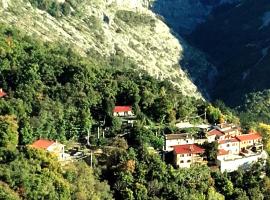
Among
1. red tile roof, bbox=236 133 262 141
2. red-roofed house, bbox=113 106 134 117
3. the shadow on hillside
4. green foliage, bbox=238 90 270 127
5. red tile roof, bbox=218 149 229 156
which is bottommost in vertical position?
red tile roof, bbox=218 149 229 156

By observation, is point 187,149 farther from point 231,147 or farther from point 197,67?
point 197,67

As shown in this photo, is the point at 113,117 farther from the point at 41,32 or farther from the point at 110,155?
the point at 41,32

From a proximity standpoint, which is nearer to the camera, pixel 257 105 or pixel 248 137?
pixel 248 137

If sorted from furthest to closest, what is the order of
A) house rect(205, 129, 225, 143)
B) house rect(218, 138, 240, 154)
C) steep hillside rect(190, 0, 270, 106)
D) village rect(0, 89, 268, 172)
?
steep hillside rect(190, 0, 270, 106), house rect(205, 129, 225, 143), house rect(218, 138, 240, 154), village rect(0, 89, 268, 172)

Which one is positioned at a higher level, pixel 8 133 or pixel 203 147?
pixel 8 133

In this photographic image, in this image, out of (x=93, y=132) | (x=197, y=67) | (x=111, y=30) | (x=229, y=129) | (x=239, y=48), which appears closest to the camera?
(x=93, y=132)

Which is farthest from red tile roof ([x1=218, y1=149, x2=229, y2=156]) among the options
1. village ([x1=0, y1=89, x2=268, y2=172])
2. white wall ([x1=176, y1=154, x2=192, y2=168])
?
white wall ([x1=176, y1=154, x2=192, y2=168])

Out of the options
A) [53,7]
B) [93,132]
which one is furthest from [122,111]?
[53,7]

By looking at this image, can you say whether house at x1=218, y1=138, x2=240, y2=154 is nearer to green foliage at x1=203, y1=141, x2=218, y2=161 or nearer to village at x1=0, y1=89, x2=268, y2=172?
village at x1=0, y1=89, x2=268, y2=172
